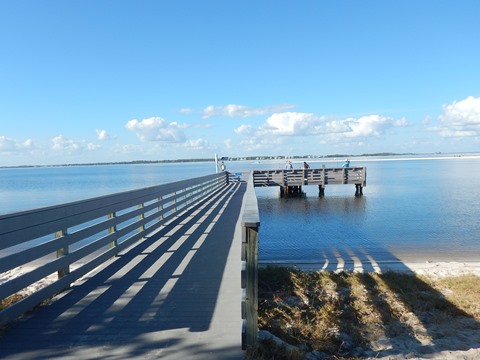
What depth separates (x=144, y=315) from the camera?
4340 mm

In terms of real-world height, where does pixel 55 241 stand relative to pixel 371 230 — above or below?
above

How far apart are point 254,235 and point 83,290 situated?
295cm

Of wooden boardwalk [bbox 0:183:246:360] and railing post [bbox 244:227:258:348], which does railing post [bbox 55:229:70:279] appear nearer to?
Result: wooden boardwalk [bbox 0:183:246:360]

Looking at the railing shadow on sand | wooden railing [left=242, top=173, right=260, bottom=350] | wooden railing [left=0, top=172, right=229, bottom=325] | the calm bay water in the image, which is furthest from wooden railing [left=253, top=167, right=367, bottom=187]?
wooden railing [left=242, top=173, right=260, bottom=350]

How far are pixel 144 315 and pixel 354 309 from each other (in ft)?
12.5

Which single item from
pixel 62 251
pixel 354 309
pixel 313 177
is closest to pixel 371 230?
pixel 354 309

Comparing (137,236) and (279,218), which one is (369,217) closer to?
(279,218)

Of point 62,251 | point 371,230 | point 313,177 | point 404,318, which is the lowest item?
point 371,230

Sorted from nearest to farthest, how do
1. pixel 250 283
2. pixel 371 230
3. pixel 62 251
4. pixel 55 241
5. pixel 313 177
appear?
pixel 250 283 < pixel 55 241 < pixel 62 251 < pixel 371 230 < pixel 313 177

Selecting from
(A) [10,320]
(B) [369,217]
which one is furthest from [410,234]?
(A) [10,320]

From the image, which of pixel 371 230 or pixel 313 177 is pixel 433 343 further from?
pixel 313 177

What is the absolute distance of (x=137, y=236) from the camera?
851cm

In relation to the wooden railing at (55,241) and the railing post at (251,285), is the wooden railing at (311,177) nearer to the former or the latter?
the wooden railing at (55,241)

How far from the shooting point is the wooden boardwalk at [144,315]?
358 centimetres
